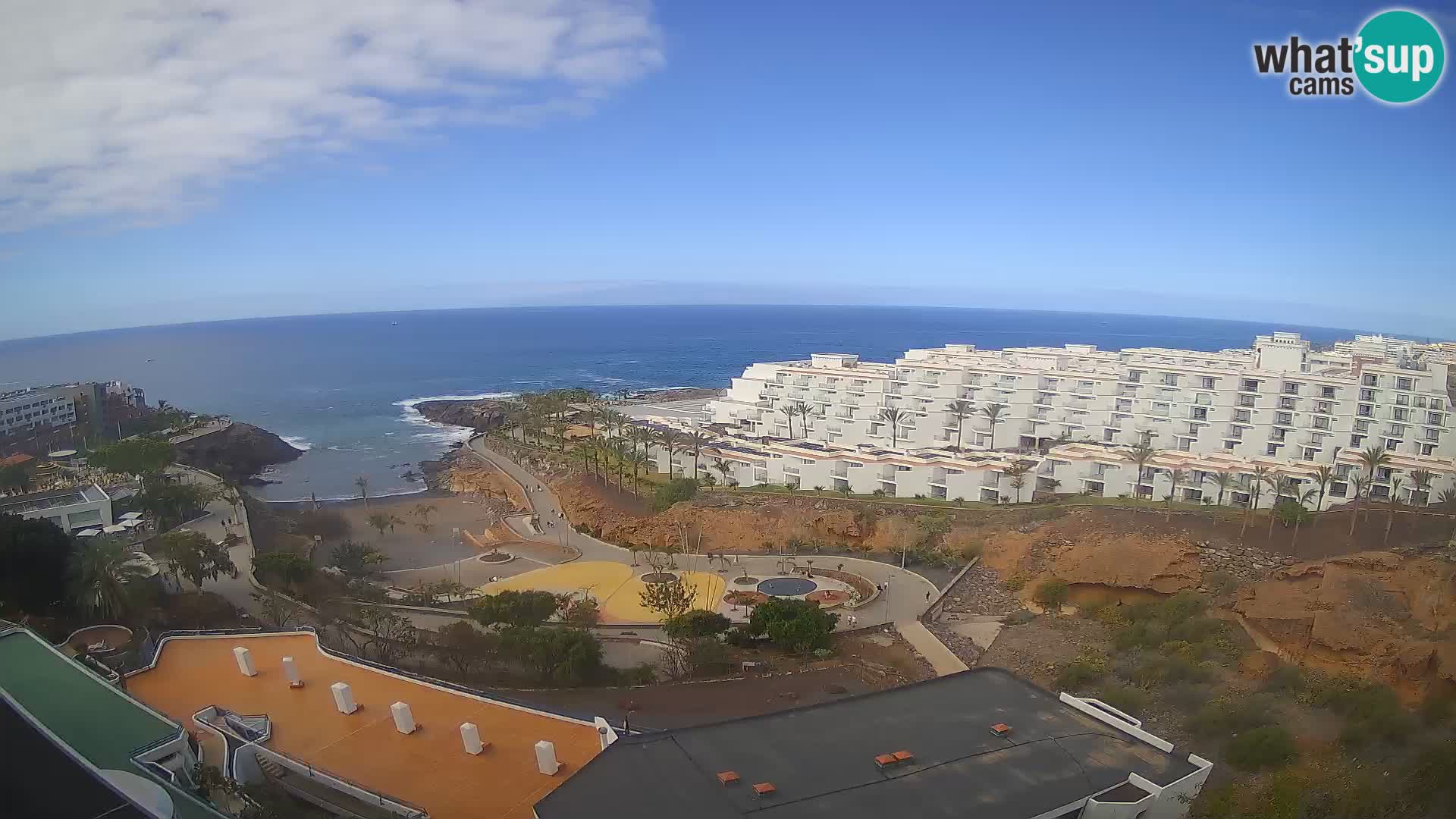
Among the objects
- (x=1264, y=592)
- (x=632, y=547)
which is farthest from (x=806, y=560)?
(x=1264, y=592)

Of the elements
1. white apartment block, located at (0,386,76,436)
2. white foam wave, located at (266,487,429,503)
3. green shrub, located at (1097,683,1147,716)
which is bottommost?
white foam wave, located at (266,487,429,503)

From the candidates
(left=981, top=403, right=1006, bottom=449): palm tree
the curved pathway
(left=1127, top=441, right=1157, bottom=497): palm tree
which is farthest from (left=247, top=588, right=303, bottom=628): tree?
(left=981, top=403, right=1006, bottom=449): palm tree

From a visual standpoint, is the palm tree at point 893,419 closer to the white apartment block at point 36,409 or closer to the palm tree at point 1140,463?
the palm tree at point 1140,463

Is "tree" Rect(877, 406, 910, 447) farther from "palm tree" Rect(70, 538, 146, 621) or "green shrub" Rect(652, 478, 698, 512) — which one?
"palm tree" Rect(70, 538, 146, 621)

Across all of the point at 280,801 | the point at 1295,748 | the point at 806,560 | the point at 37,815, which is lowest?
the point at 806,560

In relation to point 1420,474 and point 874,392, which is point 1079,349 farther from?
point 1420,474

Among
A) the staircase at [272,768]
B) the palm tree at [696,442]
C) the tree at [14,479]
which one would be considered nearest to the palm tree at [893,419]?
the palm tree at [696,442]

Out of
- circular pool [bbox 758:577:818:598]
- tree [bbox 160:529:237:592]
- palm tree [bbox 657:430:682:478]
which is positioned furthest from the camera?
palm tree [bbox 657:430:682:478]
